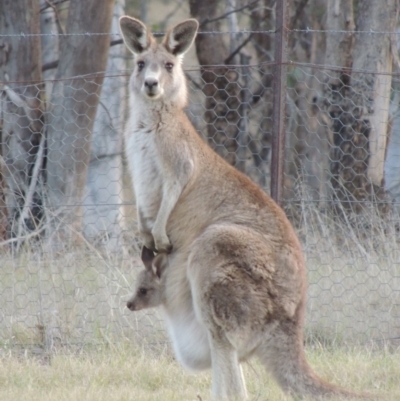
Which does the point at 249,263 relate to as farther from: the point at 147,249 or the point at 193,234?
the point at 147,249

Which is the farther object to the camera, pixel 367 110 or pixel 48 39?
pixel 48 39

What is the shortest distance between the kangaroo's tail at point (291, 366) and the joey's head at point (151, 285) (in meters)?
0.80

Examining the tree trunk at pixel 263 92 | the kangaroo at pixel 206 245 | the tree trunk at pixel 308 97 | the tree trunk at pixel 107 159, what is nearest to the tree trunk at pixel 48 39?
the tree trunk at pixel 107 159

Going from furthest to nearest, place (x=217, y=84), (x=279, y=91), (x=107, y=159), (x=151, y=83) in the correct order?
(x=217, y=84) → (x=107, y=159) → (x=279, y=91) → (x=151, y=83)

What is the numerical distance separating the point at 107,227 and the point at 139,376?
10.7ft

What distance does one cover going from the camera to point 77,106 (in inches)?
361

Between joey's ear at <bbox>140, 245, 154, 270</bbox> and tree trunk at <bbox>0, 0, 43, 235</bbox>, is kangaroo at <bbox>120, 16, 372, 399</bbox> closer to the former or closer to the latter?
joey's ear at <bbox>140, 245, 154, 270</bbox>

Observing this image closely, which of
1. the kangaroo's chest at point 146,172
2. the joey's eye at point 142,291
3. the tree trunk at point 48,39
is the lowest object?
the joey's eye at point 142,291

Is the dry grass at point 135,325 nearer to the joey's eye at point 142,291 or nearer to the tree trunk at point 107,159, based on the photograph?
the joey's eye at point 142,291

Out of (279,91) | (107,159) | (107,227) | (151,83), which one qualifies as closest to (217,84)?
(107,159)

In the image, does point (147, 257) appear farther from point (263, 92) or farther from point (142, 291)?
point (263, 92)

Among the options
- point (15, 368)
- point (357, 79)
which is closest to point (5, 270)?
point (15, 368)

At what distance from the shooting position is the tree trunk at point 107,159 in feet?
31.3

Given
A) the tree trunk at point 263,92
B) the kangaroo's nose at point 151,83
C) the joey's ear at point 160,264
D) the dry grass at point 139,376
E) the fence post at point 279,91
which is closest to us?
the dry grass at point 139,376
